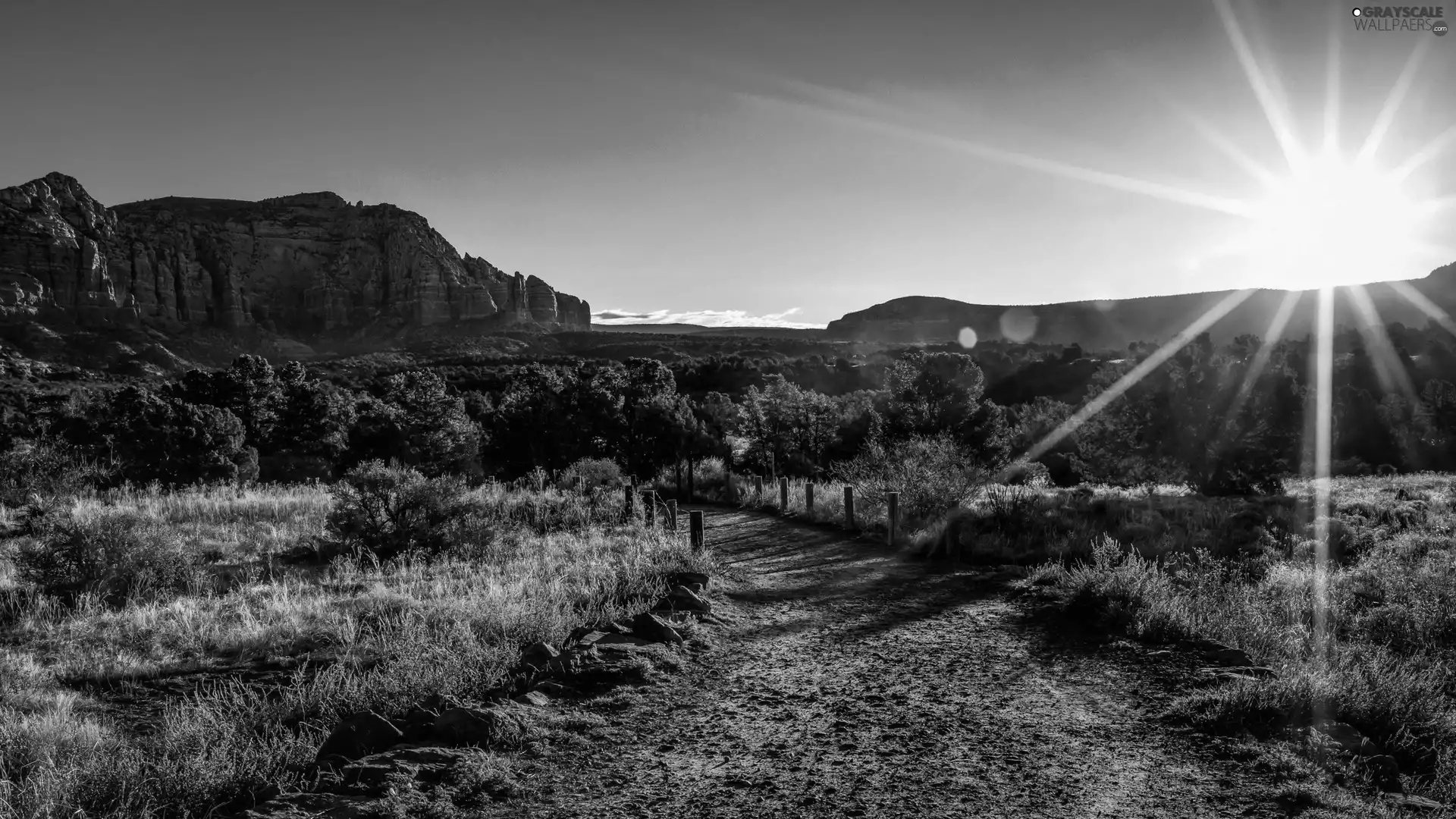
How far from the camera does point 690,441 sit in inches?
1096

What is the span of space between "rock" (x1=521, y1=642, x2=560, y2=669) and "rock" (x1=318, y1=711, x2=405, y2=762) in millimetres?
1382

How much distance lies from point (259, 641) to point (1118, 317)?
456 ft

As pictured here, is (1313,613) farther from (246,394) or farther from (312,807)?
(246,394)

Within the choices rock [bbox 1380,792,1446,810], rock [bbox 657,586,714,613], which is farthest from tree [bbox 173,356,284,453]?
rock [bbox 1380,792,1446,810]

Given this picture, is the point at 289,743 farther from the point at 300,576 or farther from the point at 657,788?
the point at 300,576

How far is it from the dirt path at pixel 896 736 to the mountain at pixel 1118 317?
67.9m

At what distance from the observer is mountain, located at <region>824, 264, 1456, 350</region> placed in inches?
3578

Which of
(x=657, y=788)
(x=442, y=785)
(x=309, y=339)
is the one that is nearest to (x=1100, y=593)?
(x=657, y=788)

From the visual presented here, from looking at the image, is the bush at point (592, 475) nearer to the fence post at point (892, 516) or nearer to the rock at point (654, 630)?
the fence post at point (892, 516)

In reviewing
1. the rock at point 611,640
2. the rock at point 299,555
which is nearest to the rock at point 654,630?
the rock at point 611,640

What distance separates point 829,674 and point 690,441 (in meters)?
22.2

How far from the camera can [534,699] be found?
195 inches

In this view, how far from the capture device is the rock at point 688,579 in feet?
27.5

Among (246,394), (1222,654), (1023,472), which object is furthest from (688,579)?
(246,394)
